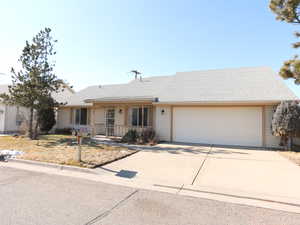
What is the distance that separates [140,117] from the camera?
13617 millimetres

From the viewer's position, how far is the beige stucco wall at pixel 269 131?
10255 mm

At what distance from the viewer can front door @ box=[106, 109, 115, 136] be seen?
1475cm

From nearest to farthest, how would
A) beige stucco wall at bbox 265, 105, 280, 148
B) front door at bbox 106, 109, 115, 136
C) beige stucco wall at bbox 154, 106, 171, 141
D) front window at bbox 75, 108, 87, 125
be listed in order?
beige stucco wall at bbox 265, 105, 280, 148 → beige stucco wall at bbox 154, 106, 171, 141 → front door at bbox 106, 109, 115, 136 → front window at bbox 75, 108, 87, 125

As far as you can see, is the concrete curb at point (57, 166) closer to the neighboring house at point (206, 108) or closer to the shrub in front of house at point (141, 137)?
the shrub in front of house at point (141, 137)

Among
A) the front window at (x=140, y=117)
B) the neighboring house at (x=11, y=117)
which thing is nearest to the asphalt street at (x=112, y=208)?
the front window at (x=140, y=117)

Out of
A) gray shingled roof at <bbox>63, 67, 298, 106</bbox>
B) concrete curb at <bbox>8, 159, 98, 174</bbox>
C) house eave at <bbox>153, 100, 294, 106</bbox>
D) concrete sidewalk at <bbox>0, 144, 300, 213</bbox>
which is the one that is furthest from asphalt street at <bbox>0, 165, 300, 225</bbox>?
gray shingled roof at <bbox>63, 67, 298, 106</bbox>

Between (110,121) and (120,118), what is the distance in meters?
1.12

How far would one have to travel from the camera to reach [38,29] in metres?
12.4

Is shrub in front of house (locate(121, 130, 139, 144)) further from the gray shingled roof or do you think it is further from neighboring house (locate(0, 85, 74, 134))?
neighboring house (locate(0, 85, 74, 134))

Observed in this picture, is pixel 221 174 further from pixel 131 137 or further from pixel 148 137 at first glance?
pixel 131 137

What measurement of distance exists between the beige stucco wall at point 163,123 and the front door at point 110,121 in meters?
4.34

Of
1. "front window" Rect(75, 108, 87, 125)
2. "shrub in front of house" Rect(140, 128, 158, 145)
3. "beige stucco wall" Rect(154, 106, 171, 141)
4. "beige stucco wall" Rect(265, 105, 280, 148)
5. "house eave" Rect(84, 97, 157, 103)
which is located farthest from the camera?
"front window" Rect(75, 108, 87, 125)

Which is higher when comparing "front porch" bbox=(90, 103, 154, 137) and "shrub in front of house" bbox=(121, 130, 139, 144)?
"front porch" bbox=(90, 103, 154, 137)

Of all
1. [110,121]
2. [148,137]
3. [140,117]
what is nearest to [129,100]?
[140,117]
